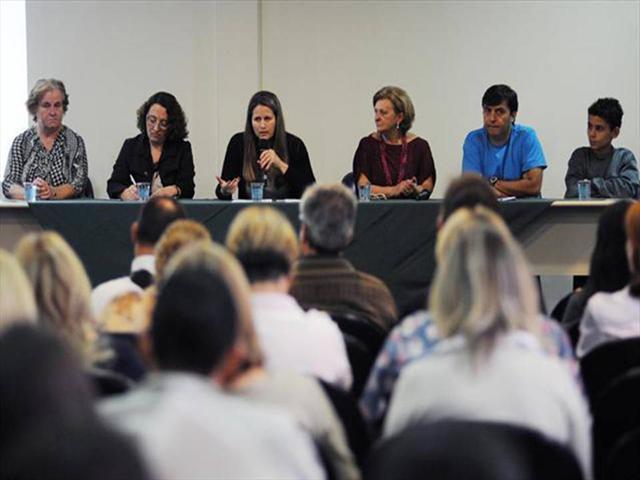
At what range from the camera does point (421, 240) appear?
537cm

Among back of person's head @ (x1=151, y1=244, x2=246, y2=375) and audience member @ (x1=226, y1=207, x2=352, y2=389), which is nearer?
back of person's head @ (x1=151, y1=244, x2=246, y2=375)

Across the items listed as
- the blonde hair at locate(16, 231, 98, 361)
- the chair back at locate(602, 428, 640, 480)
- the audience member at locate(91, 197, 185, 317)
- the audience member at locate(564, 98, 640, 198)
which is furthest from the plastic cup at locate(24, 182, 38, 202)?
the chair back at locate(602, 428, 640, 480)

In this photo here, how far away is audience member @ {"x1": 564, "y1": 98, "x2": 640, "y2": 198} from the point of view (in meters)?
5.96

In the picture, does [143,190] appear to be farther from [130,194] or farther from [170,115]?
[170,115]

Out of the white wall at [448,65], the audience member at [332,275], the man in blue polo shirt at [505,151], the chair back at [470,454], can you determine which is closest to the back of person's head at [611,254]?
the audience member at [332,275]

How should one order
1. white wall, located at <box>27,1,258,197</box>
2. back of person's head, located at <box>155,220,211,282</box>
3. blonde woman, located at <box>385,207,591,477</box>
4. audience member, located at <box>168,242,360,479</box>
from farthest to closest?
1. white wall, located at <box>27,1,258,197</box>
2. back of person's head, located at <box>155,220,211,282</box>
3. blonde woman, located at <box>385,207,591,477</box>
4. audience member, located at <box>168,242,360,479</box>

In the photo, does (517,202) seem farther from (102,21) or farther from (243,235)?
(102,21)

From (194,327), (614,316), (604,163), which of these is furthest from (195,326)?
(604,163)

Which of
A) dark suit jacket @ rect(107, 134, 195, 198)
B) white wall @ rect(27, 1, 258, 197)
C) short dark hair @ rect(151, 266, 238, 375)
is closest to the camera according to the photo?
short dark hair @ rect(151, 266, 238, 375)

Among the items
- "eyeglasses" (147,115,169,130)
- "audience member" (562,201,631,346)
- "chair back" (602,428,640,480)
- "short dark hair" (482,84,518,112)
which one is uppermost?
"short dark hair" (482,84,518,112)

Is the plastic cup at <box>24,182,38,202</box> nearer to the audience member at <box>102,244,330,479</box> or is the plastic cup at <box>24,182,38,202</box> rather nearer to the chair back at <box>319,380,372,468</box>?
the chair back at <box>319,380,372,468</box>

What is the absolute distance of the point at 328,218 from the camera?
134 inches

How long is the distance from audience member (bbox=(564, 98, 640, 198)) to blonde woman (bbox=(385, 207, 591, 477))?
4079 millimetres

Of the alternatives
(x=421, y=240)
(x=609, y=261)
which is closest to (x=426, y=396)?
(x=609, y=261)
